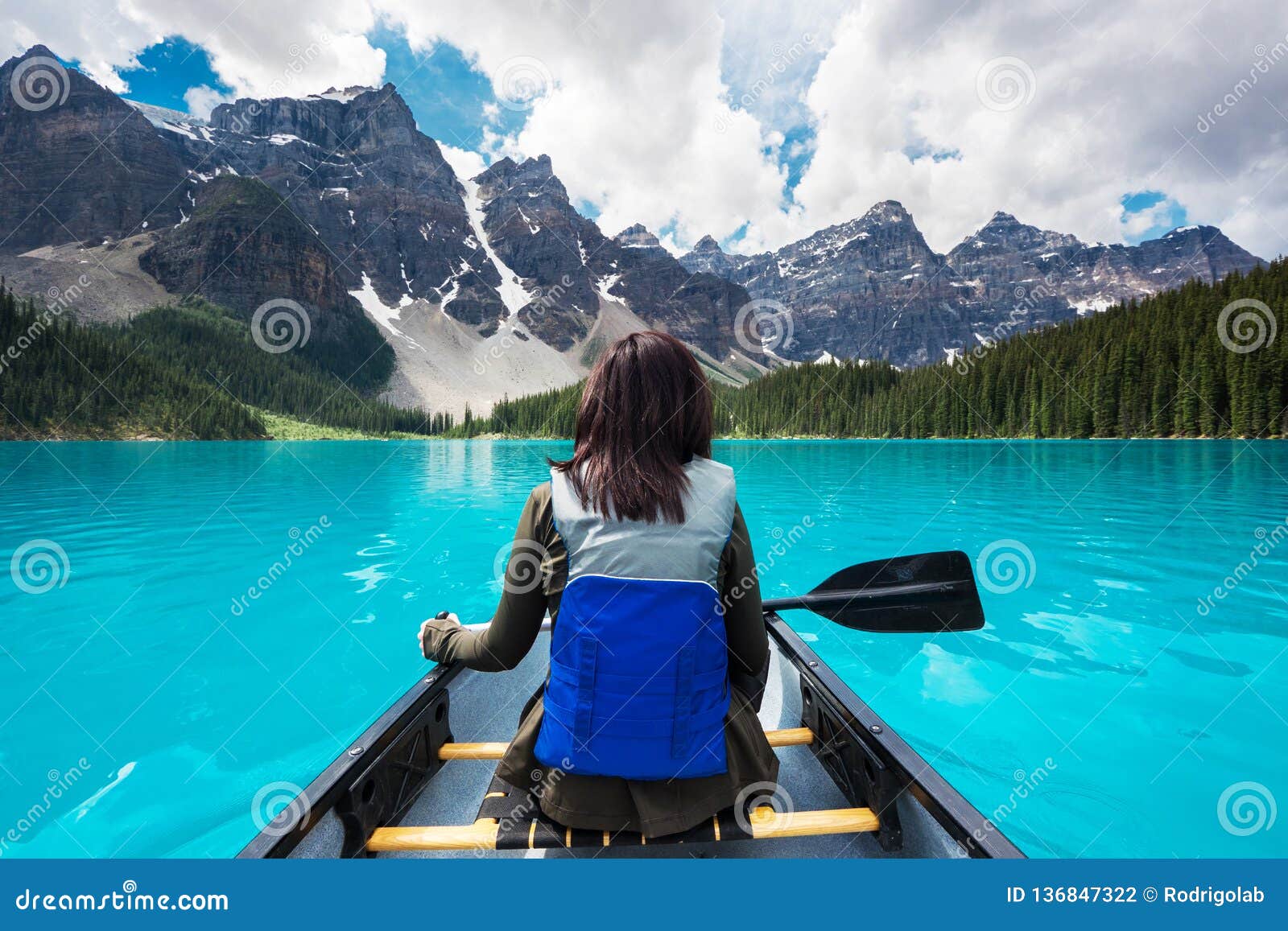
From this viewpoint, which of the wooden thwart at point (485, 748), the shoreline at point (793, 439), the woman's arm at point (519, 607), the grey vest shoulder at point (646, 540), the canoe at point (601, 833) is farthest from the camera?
the shoreline at point (793, 439)

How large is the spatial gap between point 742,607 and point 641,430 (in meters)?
0.82

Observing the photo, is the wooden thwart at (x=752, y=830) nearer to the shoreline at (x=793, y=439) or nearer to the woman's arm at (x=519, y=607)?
the woman's arm at (x=519, y=607)

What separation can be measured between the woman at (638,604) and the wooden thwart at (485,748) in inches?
44.5

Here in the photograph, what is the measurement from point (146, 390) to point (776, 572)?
387ft

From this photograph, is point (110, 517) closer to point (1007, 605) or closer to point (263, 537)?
point (263, 537)

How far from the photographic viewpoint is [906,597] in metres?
3.59

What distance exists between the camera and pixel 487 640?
232 centimetres

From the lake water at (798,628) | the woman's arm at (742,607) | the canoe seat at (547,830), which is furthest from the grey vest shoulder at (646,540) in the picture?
the lake water at (798,628)

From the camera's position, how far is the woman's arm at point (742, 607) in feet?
7.08

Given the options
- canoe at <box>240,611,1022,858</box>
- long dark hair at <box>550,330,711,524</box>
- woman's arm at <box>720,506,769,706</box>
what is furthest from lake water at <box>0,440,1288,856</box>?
long dark hair at <box>550,330,711,524</box>

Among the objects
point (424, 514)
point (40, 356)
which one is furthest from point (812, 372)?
point (40, 356)

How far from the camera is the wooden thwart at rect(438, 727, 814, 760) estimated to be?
10.7 feet

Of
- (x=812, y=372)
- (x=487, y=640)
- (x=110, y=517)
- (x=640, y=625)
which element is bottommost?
(x=110, y=517)

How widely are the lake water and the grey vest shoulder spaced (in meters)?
3.70
